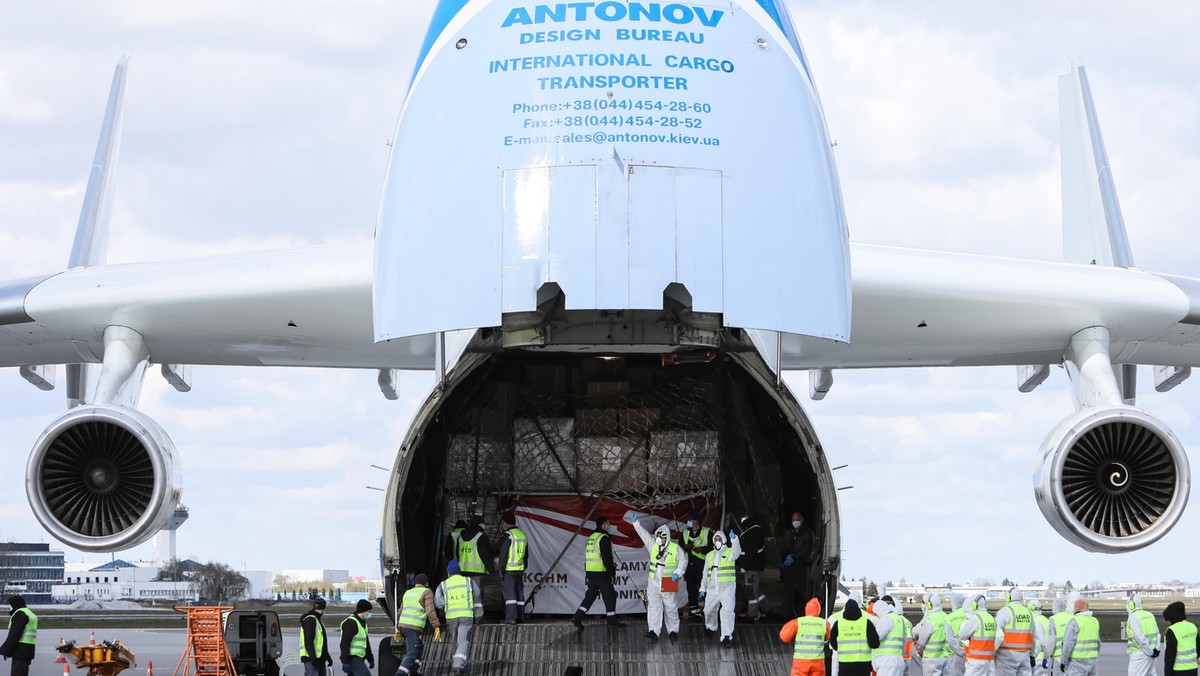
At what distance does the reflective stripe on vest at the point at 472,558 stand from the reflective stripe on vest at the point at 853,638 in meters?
2.78

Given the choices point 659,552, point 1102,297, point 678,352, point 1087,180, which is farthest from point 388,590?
point 1087,180

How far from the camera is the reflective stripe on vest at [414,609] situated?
35.9ft

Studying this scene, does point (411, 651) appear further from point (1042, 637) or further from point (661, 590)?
point (1042, 637)

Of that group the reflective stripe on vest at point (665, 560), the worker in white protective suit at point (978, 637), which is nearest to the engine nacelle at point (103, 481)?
the reflective stripe on vest at point (665, 560)

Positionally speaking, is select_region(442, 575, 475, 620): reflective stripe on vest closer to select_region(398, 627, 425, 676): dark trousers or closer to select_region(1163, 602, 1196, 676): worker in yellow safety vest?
select_region(398, 627, 425, 676): dark trousers

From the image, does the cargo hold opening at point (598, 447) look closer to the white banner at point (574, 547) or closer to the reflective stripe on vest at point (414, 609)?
the white banner at point (574, 547)

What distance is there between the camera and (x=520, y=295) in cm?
905

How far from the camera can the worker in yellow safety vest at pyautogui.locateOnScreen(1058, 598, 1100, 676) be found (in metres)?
13.3

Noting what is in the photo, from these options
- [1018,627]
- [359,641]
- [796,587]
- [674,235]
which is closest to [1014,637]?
[1018,627]

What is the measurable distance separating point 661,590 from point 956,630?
374 centimetres

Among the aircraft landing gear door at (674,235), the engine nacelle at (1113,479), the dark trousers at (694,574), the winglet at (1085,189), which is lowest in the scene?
the dark trousers at (694,574)

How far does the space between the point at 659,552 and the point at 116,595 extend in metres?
77.4

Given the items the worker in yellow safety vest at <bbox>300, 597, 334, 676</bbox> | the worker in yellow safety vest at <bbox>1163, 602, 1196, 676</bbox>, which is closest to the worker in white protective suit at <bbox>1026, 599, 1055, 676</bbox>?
the worker in yellow safety vest at <bbox>1163, 602, 1196, 676</bbox>

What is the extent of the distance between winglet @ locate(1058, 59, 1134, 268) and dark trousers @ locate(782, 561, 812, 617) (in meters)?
4.68
